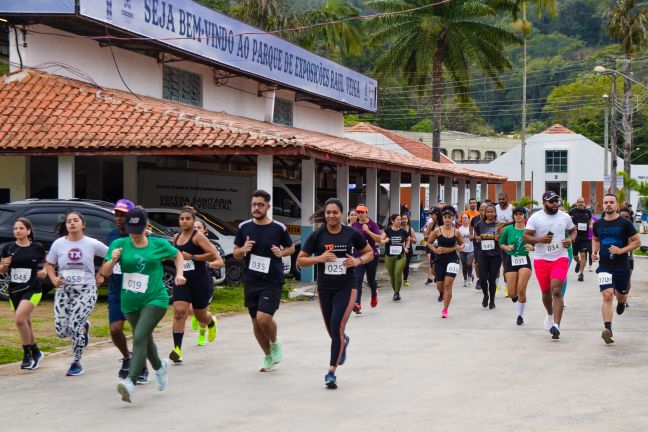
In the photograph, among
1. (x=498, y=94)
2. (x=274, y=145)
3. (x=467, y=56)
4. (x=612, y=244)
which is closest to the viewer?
(x=612, y=244)

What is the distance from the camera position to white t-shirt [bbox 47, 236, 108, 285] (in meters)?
10.1

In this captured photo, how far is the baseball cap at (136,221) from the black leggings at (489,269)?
31.2 ft

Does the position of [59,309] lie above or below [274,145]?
below

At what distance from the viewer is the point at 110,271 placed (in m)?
9.04

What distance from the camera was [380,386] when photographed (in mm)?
9391

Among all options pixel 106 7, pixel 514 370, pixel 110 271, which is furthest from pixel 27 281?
pixel 106 7

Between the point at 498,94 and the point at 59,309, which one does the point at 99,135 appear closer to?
the point at 59,309

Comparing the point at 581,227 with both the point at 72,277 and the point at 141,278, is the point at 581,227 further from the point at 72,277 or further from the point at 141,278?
the point at 141,278

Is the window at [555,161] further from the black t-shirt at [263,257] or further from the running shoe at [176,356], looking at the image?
the black t-shirt at [263,257]

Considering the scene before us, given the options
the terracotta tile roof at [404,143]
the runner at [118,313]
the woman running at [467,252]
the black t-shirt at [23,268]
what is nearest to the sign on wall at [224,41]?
the woman running at [467,252]

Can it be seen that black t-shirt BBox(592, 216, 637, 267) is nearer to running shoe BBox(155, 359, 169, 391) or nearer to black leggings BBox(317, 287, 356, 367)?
black leggings BBox(317, 287, 356, 367)

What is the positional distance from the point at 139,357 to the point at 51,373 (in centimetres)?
233

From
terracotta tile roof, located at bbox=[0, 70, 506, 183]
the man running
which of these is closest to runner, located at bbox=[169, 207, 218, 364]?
terracotta tile roof, located at bbox=[0, 70, 506, 183]

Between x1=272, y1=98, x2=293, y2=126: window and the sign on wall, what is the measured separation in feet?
2.85
